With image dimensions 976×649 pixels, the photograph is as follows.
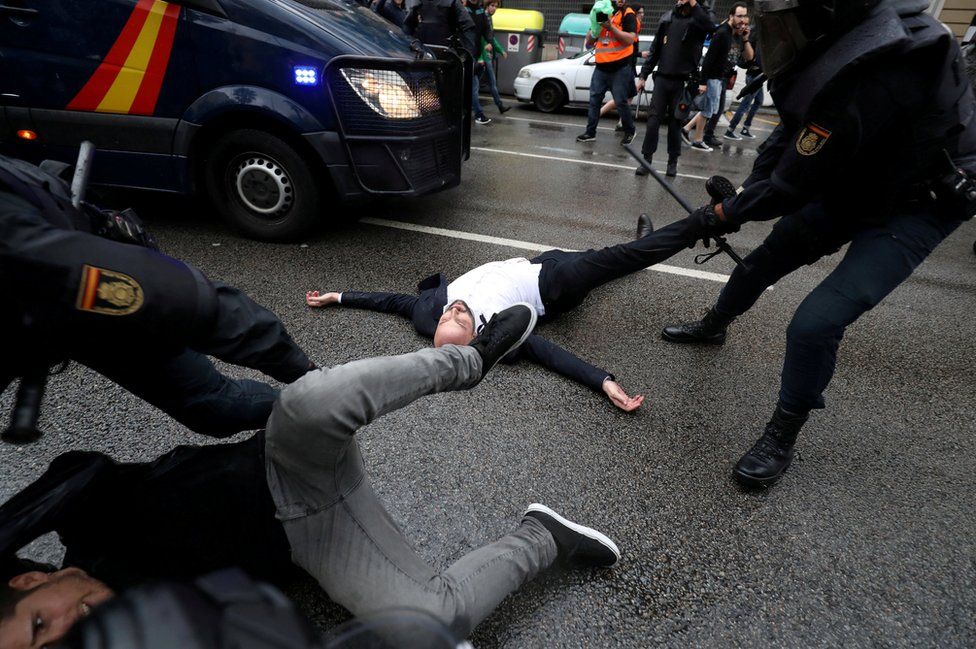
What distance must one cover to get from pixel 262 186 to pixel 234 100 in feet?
1.96

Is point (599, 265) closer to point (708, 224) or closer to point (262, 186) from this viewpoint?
point (708, 224)

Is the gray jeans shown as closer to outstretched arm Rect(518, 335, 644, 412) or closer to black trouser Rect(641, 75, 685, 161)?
outstretched arm Rect(518, 335, 644, 412)

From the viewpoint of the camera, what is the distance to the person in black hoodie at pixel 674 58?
5.63m

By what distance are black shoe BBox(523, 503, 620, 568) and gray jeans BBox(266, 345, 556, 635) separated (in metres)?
0.23

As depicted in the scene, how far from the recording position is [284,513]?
53.0 inches

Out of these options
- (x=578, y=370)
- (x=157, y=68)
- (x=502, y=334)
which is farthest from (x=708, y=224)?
(x=157, y=68)

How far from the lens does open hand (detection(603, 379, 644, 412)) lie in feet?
7.80

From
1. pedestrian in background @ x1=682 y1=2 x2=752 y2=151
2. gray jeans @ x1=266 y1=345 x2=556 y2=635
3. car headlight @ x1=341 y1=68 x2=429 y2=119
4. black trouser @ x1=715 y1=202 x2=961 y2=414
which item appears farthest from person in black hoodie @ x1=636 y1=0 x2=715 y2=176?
gray jeans @ x1=266 y1=345 x2=556 y2=635

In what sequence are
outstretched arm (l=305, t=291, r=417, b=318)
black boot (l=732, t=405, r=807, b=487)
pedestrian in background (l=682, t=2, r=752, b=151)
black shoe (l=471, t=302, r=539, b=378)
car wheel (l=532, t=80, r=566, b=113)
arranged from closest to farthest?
black shoe (l=471, t=302, r=539, b=378) → black boot (l=732, t=405, r=807, b=487) → outstretched arm (l=305, t=291, r=417, b=318) → pedestrian in background (l=682, t=2, r=752, b=151) → car wheel (l=532, t=80, r=566, b=113)

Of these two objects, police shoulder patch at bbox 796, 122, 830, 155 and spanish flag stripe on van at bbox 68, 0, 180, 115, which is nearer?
police shoulder patch at bbox 796, 122, 830, 155

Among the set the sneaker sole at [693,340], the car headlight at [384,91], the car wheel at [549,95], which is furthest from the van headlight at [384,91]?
the car wheel at [549,95]

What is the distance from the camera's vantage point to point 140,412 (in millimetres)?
2225

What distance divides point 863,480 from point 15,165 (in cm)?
285

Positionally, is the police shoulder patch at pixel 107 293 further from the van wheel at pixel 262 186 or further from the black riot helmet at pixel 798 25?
the van wheel at pixel 262 186
